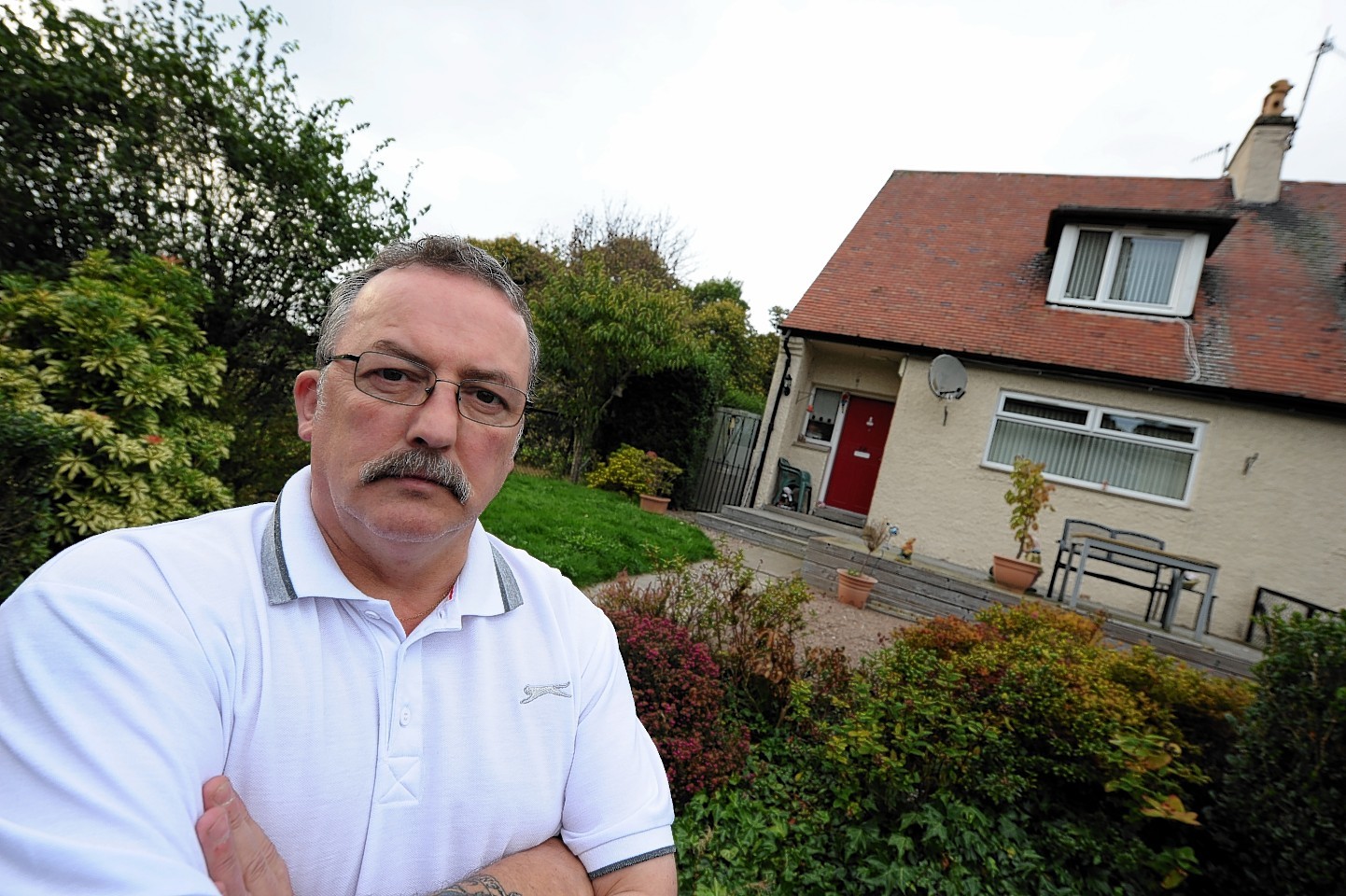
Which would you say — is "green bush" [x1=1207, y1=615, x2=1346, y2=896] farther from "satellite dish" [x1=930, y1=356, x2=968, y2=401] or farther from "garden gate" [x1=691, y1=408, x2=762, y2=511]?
"garden gate" [x1=691, y1=408, x2=762, y2=511]

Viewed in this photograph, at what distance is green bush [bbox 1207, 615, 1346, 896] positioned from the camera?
7.61ft

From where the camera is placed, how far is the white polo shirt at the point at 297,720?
0.78 meters

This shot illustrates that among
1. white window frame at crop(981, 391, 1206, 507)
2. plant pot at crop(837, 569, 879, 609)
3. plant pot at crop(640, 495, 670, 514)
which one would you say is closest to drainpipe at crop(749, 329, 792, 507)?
plant pot at crop(640, 495, 670, 514)

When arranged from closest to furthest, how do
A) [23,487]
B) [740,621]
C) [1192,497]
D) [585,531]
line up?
[23,487]
[740,621]
[585,531]
[1192,497]

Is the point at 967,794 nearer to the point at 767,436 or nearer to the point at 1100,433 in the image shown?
the point at 1100,433

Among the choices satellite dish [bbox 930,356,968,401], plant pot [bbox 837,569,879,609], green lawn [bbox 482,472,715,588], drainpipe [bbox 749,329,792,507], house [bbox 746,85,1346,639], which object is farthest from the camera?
drainpipe [bbox 749,329,792,507]

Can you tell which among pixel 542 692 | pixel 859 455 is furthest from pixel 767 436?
pixel 542 692

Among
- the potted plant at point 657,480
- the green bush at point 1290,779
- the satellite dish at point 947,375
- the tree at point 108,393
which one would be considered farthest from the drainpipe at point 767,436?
the tree at point 108,393

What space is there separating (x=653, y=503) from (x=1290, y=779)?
8.79 m

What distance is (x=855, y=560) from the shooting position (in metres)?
7.93

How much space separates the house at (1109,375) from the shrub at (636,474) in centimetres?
174

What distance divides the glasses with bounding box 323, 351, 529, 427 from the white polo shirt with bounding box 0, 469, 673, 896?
11.4 inches

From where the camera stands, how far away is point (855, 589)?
7.31 m

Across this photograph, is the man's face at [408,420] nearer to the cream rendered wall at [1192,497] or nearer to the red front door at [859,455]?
the cream rendered wall at [1192,497]
